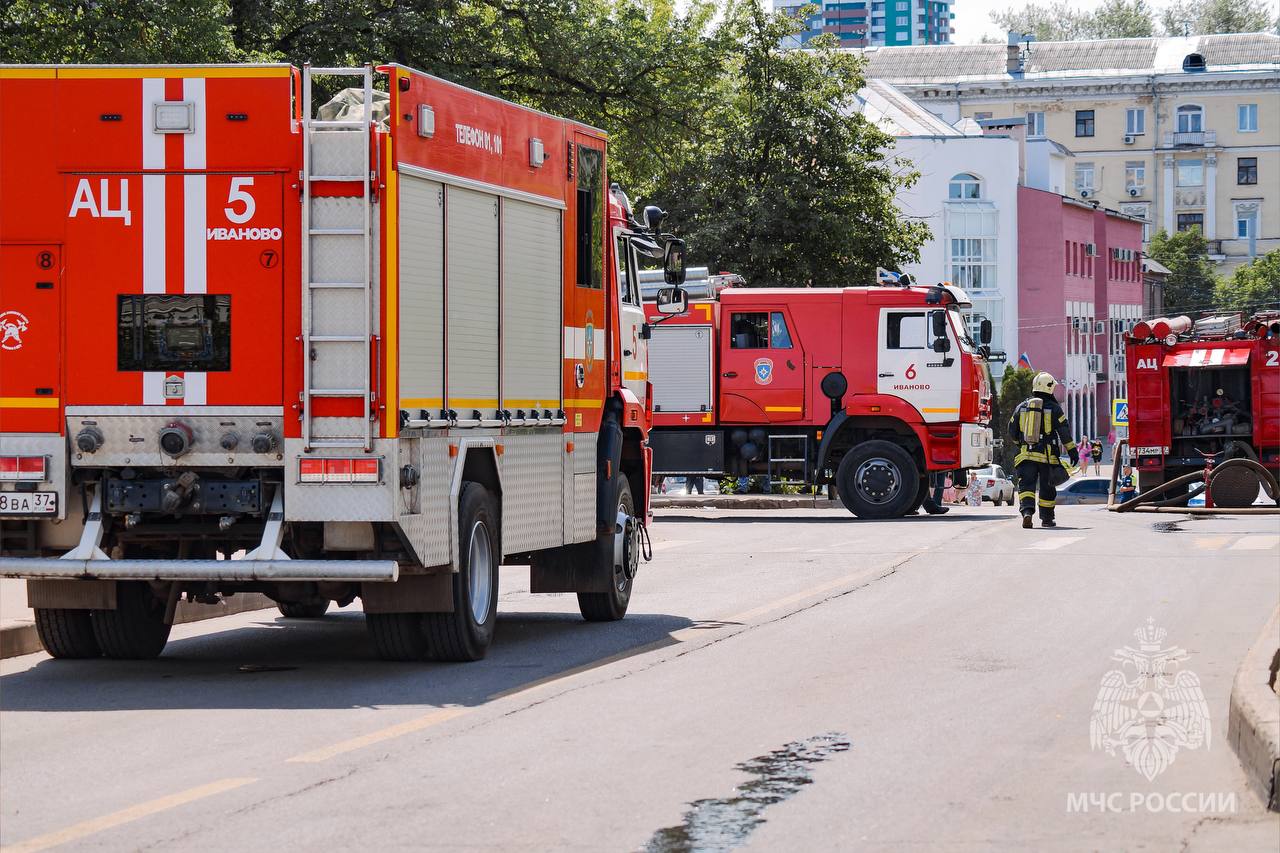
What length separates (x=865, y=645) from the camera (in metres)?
12.4

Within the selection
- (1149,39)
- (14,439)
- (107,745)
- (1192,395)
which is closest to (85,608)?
(14,439)

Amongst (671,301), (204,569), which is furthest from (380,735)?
(671,301)

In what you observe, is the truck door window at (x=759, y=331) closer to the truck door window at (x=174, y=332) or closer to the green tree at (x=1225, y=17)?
the truck door window at (x=174, y=332)

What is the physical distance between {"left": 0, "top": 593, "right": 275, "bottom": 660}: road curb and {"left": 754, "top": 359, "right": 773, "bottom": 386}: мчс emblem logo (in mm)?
14411

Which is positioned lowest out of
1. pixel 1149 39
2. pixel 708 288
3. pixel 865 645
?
pixel 865 645

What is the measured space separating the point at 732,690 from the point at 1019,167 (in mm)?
80379

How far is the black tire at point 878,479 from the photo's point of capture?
2827cm

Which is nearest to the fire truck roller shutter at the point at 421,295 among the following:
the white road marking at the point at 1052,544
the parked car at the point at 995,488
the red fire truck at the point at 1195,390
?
the white road marking at the point at 1052,544

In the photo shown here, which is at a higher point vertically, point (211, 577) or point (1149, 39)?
point (1149, 39)

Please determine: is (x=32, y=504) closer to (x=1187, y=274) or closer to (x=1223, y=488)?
(x=1223, y=488)

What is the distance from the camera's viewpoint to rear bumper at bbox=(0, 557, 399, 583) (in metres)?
10.3

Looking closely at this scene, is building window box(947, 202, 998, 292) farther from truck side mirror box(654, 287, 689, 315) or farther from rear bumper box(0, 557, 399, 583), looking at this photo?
rear bumper box(0, 557, 399, 583)

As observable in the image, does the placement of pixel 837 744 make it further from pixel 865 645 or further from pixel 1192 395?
pixel 1192 395

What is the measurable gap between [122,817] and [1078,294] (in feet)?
285
